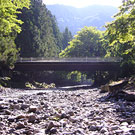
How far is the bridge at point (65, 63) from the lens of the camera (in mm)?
38875

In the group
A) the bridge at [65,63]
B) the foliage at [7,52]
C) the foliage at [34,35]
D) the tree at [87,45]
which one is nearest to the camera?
the foliage at [7,52]

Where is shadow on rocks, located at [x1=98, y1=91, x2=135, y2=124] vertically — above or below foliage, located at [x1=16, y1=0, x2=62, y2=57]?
below

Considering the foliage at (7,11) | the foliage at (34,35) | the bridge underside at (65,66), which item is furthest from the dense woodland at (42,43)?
the foliage at (7,11)

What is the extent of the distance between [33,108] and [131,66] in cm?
2661

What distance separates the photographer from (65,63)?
39.1 m

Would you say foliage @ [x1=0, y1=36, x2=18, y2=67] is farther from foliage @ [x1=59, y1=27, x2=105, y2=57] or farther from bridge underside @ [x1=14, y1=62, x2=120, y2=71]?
foliage @ [x1=59, y1=27, x2=105, y2=57]

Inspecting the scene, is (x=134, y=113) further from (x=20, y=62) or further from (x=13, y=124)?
(x=20, y=62)

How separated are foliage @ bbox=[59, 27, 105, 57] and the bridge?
1180 cm

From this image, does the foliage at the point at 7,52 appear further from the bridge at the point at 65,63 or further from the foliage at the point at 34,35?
the foliage at the point at 34,35

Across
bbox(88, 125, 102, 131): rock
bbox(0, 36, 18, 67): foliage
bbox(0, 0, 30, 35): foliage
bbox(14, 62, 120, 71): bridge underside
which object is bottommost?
bbox(14, 62, 120, 71): bridge underside

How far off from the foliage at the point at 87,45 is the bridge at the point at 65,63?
11.8m

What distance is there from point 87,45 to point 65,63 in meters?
14.7

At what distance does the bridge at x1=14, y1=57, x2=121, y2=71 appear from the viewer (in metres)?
38.9

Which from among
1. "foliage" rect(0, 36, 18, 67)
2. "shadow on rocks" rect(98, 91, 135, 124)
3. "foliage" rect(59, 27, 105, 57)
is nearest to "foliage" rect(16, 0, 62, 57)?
"foliage" rect(59, 27, 105, 57)
